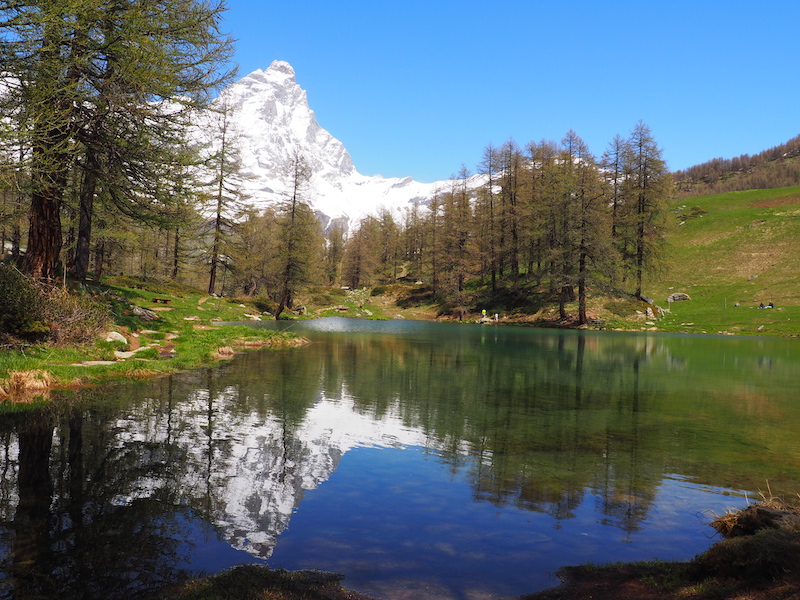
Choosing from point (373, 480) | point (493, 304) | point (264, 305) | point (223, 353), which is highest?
point (493, 304)

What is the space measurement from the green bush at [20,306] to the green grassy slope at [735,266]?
55128mm

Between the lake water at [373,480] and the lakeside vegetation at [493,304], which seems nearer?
the lake water at [373,480]

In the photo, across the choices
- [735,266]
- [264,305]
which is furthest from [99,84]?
[735,266]

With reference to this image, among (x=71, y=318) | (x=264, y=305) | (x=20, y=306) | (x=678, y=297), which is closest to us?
(x=20, y=306)

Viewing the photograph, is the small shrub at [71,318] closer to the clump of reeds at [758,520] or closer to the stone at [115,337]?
the stone at [115,337]

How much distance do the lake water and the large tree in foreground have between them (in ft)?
26.8

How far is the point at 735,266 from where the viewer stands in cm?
6950

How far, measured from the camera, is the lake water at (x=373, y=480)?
5.39m

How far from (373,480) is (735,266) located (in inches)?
3070

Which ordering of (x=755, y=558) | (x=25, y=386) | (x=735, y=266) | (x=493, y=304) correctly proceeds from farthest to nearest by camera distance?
(x=735, y=266) < (x=493, y=304) < (x=25, y=386) < (x=755, y=558)

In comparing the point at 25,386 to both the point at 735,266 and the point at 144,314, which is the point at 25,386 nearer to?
the point at 144,314

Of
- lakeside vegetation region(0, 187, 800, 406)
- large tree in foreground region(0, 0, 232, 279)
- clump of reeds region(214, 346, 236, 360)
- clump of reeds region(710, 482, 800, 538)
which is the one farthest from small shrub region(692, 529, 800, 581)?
clump of reeds region(214, 346, 236, 360)

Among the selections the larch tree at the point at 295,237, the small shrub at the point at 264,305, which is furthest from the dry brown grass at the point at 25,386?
the small shrub at the point at 264,305

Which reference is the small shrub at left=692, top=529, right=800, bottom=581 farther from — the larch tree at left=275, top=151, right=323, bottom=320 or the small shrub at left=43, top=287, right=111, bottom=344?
the larch tree at left=275, top=151, right=323, bottom=320
